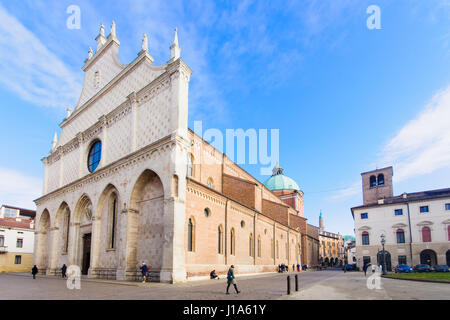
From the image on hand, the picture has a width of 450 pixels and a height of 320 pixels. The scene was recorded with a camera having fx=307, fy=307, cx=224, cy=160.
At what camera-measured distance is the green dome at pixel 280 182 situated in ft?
215

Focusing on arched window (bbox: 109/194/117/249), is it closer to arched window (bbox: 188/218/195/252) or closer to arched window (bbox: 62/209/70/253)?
arched window (bbox: 188/218/195/252)

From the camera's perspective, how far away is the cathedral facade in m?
19.2

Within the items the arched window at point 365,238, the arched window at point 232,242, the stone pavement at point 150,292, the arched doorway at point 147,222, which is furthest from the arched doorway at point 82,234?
the arched window at point 365,238

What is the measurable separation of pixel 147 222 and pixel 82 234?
33.1ft

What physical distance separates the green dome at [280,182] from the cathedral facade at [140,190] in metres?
30.9

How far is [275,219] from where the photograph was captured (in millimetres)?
38125

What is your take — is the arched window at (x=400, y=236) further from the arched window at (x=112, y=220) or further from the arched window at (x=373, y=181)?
the arched window at (x=112, y=220)

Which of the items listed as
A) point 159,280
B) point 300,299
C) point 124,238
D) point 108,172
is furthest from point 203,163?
point 300,299

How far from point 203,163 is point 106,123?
9333mm

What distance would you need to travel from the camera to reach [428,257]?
131 ft

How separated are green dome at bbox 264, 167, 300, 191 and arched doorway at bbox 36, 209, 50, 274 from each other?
4384 centimetres

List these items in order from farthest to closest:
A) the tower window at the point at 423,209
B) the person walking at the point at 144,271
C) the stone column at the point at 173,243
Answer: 1. the tower window at the point at 423,209
2. the person walking at the point at 144,271
3. the stone column at the point at 173,243

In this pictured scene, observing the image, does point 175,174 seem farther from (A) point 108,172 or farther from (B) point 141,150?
(A) point 108,172
